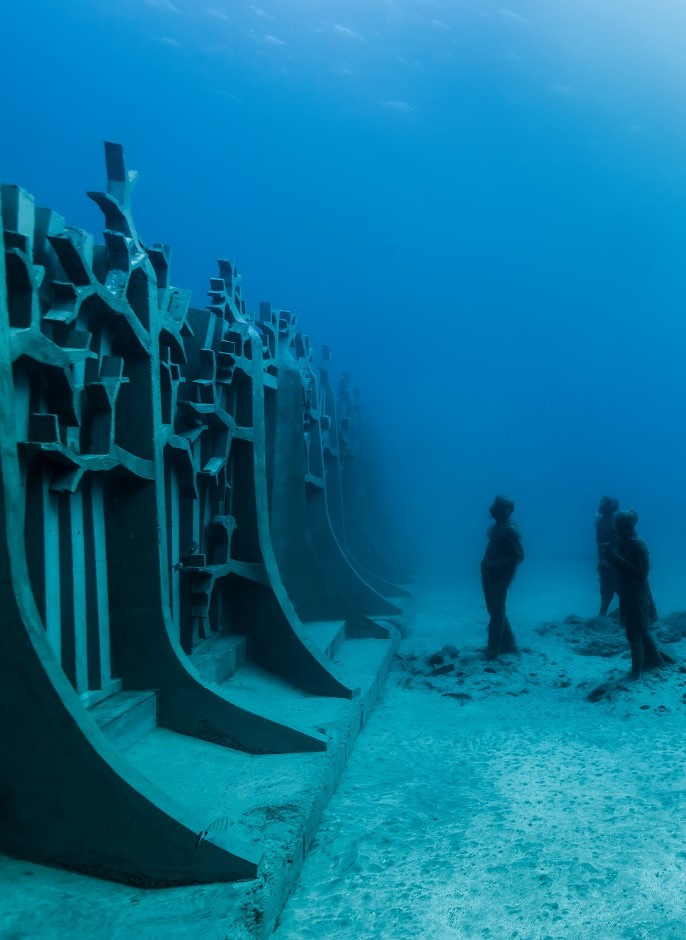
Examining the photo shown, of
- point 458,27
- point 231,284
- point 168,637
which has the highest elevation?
point 458,27

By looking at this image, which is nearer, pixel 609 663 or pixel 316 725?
pixel 316 725

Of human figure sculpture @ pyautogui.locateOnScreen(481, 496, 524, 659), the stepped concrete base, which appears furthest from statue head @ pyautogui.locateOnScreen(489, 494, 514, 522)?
the stepped concrete base

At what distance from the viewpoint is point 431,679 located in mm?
8398

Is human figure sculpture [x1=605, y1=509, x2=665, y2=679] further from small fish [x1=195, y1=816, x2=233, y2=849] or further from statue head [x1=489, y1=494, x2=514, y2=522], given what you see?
small fish [x1=195, y1=816, x2=233, y2=849]

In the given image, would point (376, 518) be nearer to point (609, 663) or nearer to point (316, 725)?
point (609, 663)

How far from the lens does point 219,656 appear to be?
5.98 meters

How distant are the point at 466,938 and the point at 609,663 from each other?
20.7 feet

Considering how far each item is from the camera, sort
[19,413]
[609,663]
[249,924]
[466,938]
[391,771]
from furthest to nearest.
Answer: [609,663] → [391,771] → [19,413] → [466,938] → [249,924]

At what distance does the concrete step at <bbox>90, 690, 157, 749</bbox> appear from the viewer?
4.23 m

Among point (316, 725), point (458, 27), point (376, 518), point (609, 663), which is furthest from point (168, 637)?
point (458, 27)

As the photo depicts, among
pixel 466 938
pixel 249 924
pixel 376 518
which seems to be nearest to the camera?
pixel 249 924

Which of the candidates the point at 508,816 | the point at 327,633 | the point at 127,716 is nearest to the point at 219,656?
the point at 127,716

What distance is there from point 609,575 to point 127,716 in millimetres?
9540

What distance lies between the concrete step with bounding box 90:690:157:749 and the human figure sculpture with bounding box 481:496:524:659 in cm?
549
